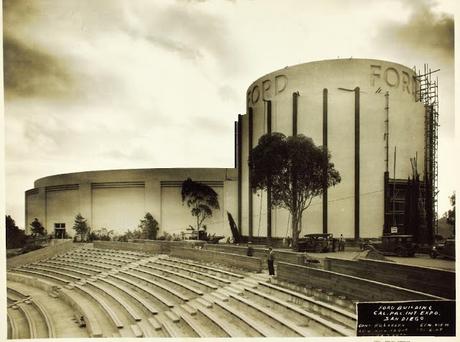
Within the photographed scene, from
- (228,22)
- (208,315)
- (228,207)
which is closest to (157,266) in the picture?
(208,315)

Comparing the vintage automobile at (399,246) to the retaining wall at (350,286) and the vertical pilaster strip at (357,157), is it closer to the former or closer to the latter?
the vertical pilaster strip at (357,157)

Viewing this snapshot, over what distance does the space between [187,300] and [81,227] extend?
17980 mm

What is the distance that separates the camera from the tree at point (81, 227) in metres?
26.9

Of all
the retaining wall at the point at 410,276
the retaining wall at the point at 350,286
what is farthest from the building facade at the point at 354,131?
the retaining wall at the point at 410,276

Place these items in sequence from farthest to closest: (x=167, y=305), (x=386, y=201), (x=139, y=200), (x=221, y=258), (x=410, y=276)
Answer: (x=139, y=200), (x=386, y=201), (x=221, y=258), (x=167, y=305), (x=410, y=276)

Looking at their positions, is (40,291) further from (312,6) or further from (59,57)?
(312,6)

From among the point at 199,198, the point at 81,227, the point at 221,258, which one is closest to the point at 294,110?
the point at 199,198

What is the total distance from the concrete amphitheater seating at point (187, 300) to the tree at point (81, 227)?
9109 mm

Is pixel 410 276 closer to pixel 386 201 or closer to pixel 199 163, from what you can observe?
pixel 199 163

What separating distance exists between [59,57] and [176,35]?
3.21 meters

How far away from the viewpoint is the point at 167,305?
11.3m

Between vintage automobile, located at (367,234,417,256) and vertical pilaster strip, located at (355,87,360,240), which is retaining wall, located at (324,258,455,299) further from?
vertical pilaster strip, located at (355,87,360,240)

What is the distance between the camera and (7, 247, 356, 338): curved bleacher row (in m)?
8.77

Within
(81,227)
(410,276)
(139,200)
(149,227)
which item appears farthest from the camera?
(139,200)
